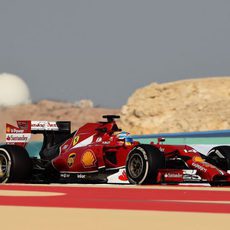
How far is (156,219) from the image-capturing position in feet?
26.6

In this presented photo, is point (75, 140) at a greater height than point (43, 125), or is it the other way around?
point (43, 125)

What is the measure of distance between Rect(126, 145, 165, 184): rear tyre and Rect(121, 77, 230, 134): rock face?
7531 centimetres

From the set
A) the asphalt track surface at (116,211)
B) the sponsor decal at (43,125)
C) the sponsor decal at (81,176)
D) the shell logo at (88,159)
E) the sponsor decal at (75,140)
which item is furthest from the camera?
the sponsor decal at (43,125)

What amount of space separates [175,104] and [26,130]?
7460 centimetres

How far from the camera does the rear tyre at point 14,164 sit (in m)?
17.6

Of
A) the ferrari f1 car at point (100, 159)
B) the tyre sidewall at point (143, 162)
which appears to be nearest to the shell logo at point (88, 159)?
the ferrari f1 car at point (100, 159)

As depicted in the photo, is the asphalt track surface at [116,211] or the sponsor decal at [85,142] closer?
the asphalt track surface at [116,211]

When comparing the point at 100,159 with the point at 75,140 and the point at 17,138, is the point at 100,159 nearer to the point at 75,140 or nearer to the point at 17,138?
the point at 75,140

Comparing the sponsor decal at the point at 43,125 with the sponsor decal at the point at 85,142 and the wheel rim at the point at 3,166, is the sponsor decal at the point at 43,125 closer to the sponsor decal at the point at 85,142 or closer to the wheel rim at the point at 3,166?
the wheel rim at the point at 3,166

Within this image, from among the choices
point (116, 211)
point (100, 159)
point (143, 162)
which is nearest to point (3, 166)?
point (100, 159)

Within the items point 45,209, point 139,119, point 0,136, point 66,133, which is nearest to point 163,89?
point 139,119

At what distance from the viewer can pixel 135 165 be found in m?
15.9

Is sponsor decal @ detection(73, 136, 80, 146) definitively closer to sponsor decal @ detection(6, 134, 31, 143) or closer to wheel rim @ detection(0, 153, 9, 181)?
sponsor decal @ detection(6, 134, 31, 143)

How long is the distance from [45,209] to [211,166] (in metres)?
7.04
